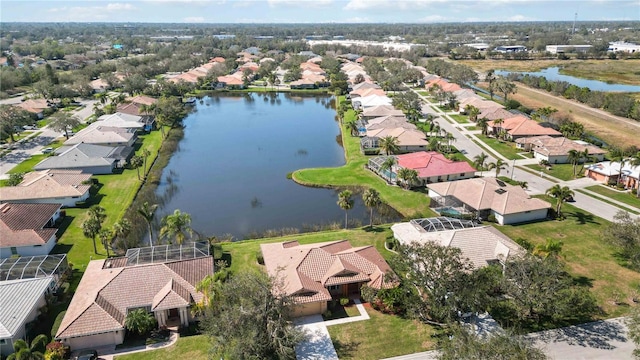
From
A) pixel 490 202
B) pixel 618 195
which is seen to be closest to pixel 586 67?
pixel 618 195

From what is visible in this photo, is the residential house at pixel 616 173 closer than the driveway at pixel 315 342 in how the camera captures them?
No

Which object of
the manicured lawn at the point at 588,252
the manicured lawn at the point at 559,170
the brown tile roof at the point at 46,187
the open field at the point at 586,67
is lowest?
the manicured lawn at the point at 588,252

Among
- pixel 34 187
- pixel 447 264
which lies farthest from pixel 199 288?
pixel 34 187

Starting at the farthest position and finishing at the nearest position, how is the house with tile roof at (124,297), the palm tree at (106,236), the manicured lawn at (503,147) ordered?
the manicured lawn at (503,147) → the palm tree at (106,236) → the house with tile roof at (124,297)

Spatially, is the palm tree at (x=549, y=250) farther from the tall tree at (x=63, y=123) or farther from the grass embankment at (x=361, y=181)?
the tall tree at (x=63, y=123)

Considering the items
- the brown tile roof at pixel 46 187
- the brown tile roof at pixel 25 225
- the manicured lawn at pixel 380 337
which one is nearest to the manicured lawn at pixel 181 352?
the manicured lawn at pixel 380 337

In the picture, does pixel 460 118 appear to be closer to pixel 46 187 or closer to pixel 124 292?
pixel 46 187
